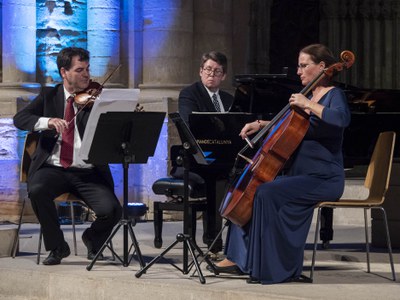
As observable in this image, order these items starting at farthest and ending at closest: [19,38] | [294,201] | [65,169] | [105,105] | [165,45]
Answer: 1. [165,45]
2. [19,38]
3. [65,169]
4. [105,105]
5. [294,201]

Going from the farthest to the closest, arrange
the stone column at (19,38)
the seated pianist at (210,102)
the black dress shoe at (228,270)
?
the stone column at (19,38)
the seated pianist at (210,102)
the black dress shoe at (228,270)

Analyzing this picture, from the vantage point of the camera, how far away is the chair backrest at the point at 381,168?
307 inches

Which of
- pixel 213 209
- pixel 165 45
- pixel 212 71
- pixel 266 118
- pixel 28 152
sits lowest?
pixel 213 209

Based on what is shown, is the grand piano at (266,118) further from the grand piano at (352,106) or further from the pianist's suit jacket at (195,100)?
the pianist's suit jacket at (195,100)

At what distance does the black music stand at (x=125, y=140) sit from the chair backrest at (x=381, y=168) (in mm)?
1407

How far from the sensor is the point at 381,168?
25.9 feet

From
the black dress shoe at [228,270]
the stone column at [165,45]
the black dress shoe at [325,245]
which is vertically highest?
the stone column at [165,45]

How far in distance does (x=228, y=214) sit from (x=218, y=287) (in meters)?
0.48

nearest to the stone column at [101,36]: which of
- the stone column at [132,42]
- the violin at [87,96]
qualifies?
the stone column at [132,42]

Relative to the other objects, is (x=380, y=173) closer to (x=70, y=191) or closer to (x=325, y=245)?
(x=325, y=245)

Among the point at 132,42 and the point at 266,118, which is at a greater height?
the point at 132,42

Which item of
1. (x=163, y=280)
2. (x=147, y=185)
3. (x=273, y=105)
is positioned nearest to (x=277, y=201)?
(x=163, y=280)

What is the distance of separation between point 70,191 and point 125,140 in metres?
0.74

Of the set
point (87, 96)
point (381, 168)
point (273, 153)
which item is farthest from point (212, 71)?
point (273, 153)
